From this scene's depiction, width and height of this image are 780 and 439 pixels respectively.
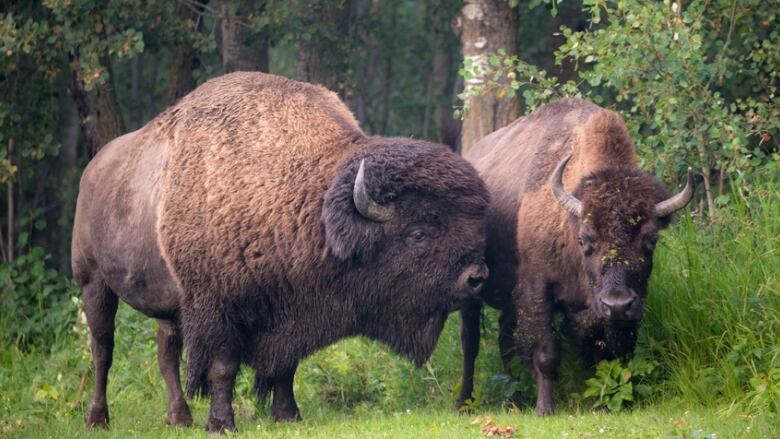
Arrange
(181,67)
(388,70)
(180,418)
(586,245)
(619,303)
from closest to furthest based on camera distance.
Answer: (619,303)
(586,245)
(180,418)
(181,67)
(388,70)

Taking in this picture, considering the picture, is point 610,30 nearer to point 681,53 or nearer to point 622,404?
point 681,53

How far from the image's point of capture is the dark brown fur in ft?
25.1

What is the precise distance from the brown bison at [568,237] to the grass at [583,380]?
15.1 inches

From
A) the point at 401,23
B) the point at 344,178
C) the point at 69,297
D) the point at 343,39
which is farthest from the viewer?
the point at 401,23

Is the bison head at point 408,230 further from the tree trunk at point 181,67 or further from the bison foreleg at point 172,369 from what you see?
the tree trunk at point 181,67

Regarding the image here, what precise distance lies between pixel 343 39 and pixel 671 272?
7585 mm

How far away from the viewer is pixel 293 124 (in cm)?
870

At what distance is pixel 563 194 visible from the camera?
7973mm

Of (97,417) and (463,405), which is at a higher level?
(463,405)

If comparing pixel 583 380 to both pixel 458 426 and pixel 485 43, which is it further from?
pixel 485 43

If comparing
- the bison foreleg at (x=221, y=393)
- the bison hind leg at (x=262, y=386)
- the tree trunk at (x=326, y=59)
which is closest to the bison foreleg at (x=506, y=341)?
the bison hind leg at (x=262, y=386)

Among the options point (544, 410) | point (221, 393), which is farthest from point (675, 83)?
point (221, 393)

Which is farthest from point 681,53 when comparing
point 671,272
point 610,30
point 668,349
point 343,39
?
point 343,39

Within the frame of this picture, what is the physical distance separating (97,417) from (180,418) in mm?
736
